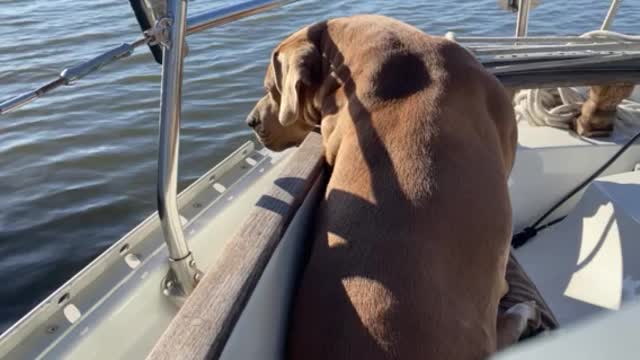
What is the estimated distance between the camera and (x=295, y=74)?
186 centimetres

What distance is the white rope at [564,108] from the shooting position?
2.66 meters

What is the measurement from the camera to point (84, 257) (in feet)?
12.1

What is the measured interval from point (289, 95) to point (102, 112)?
4145mm

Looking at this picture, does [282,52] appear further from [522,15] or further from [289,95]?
[522,15]

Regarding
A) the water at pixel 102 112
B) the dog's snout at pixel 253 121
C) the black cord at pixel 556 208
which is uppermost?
the dog's snout at pixel 253 121

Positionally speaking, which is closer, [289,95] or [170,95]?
[170,95]

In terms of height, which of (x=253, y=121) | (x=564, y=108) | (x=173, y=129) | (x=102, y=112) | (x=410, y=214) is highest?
(x=173, y=129)

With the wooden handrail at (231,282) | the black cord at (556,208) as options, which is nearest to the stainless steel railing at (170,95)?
the wooden handrail at (231,282)

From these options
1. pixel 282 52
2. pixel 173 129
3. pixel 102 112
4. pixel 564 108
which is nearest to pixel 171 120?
pixel 173 129

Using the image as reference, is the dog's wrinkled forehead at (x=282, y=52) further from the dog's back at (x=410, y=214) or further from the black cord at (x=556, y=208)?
the black cord at (x=556, y=208)

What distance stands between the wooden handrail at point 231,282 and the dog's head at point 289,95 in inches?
16.0

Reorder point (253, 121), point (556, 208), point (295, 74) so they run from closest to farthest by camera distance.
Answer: point (295, 74) → point (253, 121) → point (556, 208)

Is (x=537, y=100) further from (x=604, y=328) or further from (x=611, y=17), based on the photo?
(x=604, y=328)

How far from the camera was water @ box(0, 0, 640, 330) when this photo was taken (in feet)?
12.7
